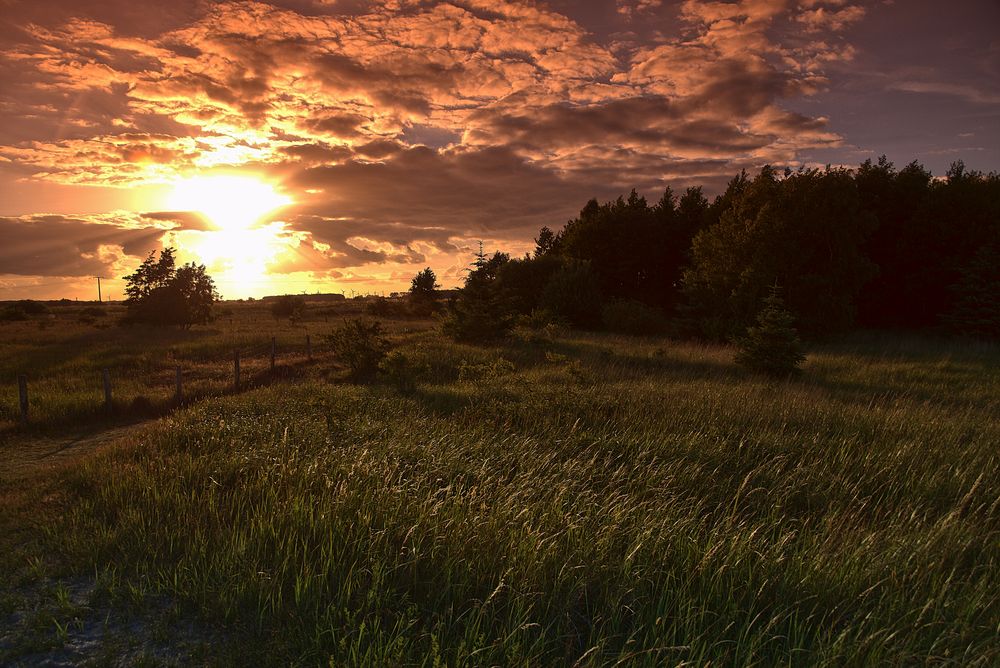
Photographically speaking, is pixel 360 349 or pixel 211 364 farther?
pixel 211 364

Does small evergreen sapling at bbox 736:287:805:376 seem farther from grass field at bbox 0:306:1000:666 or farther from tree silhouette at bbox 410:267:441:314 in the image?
tree silhouette at bbox 410:267:441:314

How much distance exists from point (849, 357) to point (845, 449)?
15939mm

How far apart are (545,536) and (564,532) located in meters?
0.18

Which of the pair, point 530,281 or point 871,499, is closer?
point 871,499

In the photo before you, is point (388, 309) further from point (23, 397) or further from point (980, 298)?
point (980, 298)

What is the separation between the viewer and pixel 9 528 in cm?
611

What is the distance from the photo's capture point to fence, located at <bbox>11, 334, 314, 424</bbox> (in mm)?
13727

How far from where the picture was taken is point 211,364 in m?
24.5

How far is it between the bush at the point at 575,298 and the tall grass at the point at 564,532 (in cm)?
2407

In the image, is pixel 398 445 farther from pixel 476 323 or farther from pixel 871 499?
pixel 476 323

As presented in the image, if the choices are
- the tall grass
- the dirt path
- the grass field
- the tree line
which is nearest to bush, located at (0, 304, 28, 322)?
the tree line

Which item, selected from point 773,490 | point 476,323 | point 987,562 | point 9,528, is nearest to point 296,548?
point 9,528

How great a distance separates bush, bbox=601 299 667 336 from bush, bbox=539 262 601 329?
2.07m

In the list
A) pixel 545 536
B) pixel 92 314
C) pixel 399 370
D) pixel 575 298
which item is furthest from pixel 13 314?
pixel 545 536
